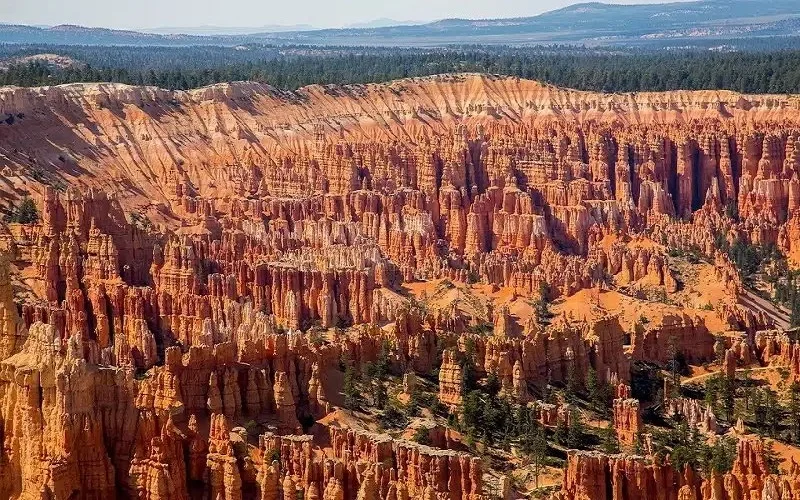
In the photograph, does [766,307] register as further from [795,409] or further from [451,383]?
[451,383]

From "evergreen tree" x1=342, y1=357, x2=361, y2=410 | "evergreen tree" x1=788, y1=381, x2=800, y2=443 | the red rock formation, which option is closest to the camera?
"evergreen tree" x1=342, y1=357, x2=361, y2=410

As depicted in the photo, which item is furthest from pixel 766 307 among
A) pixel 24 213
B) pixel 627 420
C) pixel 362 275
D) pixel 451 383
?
pixel 24 213

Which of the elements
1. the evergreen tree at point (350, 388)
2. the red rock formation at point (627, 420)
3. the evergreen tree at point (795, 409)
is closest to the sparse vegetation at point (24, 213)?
the evergreen tree at point (350, 388)

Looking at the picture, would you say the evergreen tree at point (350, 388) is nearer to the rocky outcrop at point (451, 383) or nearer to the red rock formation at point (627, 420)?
the rocky outcrop at point (451, 383)

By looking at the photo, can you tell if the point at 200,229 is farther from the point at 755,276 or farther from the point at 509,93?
the point at 509,93

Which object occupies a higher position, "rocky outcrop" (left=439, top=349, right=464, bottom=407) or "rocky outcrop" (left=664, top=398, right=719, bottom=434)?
"rocky outcrop" (left=439, top=349, right=464, bottom=407)

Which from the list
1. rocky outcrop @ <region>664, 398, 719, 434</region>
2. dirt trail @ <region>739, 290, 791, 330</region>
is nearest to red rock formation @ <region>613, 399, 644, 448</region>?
rocky outcrop @ <region>664, 398, 719, 434</region>

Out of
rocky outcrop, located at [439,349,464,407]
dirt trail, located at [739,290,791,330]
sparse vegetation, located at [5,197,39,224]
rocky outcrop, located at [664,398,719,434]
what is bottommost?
dirt trail, located at [739,290,791,330]

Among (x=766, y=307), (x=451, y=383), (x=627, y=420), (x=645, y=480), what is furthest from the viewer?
(x=766, y=307)

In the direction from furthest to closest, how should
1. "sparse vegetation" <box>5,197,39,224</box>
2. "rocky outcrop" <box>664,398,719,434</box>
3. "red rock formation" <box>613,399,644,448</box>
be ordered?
"sparse vegetation" <box>5,197,39,224</box>
"rocky outcrop" <box>664,398,719,434</box>
"red rock formation" <box>613,399,644,448</box>

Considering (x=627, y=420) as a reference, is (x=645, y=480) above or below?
above

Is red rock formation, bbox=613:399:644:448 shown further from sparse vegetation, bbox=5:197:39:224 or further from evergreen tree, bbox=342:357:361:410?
sparse vegetation, bbox=5:197:39:224
